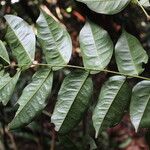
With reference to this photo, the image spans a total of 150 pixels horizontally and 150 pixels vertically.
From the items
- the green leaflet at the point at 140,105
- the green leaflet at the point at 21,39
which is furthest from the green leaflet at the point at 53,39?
the green leaflet at the point at 140,105

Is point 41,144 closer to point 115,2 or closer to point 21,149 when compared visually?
point 115,2

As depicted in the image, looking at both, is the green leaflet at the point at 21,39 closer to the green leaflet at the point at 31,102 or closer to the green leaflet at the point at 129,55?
the green leaflet at the point at 31,102

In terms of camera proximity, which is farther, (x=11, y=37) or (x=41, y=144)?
(x=41, y=144)

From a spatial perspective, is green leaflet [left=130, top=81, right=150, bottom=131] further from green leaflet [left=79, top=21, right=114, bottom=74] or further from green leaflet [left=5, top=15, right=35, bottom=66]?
green leaflet [left=5, top=15, right=35, bottom=66]

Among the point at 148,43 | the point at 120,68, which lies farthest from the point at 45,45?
the point at 148,43

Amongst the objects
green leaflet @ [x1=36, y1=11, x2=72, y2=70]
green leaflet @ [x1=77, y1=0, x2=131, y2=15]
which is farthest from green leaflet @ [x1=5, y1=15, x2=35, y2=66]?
green leaflet @ [x1=77, y1=0, x2=131, y2=15]
